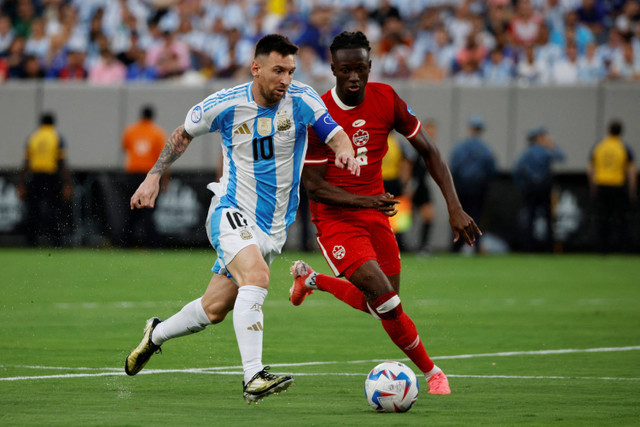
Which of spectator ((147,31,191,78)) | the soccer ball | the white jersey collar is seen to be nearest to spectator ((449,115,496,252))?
spectator ((147,31,191,78))

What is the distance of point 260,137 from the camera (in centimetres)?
741

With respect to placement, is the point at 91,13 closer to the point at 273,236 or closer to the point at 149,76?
the point at 149,76

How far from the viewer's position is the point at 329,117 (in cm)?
735

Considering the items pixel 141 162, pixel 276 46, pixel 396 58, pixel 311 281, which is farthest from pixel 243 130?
pixel 396 58

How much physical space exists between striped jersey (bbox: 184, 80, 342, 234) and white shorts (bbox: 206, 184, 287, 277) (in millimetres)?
55

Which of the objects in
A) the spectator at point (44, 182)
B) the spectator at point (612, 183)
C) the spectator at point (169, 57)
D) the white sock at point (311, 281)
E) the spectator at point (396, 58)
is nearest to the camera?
the white sock at point (311, 281)

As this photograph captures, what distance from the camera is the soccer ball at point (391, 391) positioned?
6555mm

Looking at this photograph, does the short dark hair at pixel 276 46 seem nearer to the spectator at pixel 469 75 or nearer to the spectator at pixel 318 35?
the spectator at pixel 469 75

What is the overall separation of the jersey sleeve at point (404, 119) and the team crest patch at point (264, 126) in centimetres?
109

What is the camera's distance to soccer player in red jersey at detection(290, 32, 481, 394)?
746cm

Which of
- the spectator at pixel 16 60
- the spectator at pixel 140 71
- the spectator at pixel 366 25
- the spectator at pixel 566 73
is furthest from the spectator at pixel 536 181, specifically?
the spectator at pixel 16 60

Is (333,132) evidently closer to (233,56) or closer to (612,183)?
Result: (612,183)

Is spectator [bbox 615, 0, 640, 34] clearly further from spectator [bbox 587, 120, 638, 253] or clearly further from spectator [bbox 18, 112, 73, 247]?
spectator [bbox 18, 112, 73, 247]

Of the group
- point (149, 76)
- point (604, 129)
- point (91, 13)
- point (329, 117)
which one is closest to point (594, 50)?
point (604, 129)
